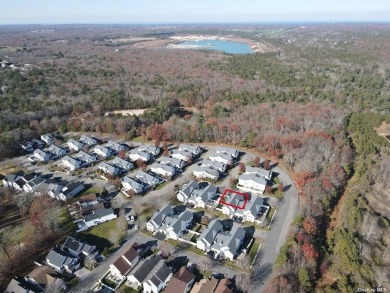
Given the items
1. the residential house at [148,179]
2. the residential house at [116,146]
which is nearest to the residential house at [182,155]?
the residential house at [148,179]

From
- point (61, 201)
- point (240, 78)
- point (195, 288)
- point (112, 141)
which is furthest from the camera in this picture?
point (240, 78)

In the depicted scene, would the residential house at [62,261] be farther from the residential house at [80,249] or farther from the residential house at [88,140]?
the residential house at [88,140]

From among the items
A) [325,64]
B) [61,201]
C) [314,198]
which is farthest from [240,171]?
[325,64]

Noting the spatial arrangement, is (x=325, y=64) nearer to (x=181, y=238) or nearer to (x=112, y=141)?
(x=112, y=141)

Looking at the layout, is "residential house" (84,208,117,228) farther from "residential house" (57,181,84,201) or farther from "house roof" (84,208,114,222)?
"residential house" (57,181,84,201)

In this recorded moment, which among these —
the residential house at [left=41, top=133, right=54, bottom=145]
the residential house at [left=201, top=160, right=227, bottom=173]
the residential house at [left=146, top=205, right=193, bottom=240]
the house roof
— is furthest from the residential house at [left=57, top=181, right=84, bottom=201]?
the residential house at [left=201, top=160, right=227, bottom=173]

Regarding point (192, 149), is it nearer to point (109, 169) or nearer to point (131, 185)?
point (131, 185)
